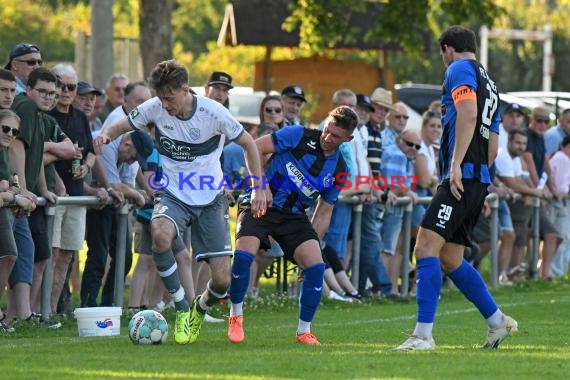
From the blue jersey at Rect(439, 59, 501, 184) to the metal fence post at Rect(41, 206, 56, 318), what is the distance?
161 inches

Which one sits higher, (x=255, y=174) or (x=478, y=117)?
(x=478, y=117)

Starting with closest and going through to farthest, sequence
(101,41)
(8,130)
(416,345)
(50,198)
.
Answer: (416,345)
(8,130)
(50,198)
(101,41)

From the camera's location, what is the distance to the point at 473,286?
36.1ft

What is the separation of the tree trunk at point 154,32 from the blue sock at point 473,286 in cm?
Result: 1304

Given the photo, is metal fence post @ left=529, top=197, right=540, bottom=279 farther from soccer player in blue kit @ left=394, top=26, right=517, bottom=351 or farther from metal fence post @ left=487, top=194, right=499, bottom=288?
soccer player in blue kit @ left=394, top=26, right=517, bottom=351

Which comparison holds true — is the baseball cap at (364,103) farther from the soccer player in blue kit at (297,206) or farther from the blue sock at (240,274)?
the blue sock at (240,274)

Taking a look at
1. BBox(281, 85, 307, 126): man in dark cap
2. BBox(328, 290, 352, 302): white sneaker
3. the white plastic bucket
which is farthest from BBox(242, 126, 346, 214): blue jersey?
BBox(281, 85, 307, 126): man in dark cap

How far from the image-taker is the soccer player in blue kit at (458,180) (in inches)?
418

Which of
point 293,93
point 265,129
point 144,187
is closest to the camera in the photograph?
point 144,187

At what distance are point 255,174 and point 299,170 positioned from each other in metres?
0.51

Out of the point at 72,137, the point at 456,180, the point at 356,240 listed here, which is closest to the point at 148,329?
the point at 456,180

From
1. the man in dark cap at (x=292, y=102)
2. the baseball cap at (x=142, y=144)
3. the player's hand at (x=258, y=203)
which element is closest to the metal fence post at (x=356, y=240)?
the man in dark cap at (x=292, y=102)

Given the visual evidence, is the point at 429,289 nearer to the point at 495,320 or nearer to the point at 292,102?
the point at 495,320

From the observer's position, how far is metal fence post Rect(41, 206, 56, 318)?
1307 centimetres
